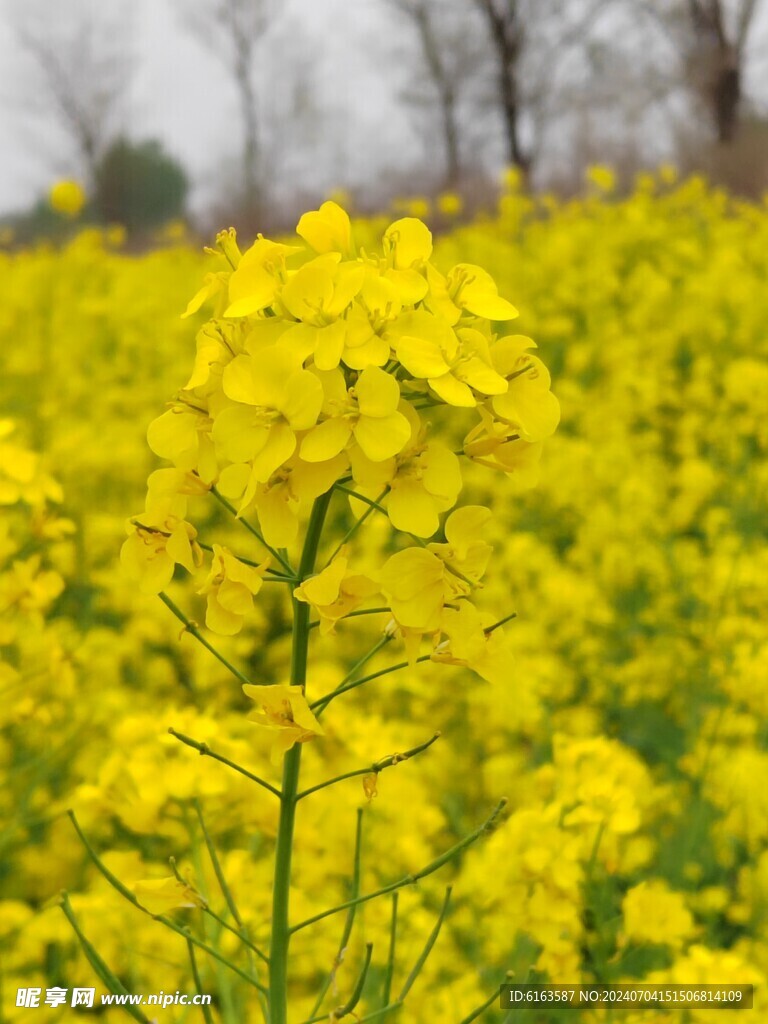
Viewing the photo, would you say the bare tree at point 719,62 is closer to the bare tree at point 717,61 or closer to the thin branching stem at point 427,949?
the bare tree at point 717,61

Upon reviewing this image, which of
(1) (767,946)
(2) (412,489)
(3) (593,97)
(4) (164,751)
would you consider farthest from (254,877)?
(3) (593,97)

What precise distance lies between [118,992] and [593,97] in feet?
58.0

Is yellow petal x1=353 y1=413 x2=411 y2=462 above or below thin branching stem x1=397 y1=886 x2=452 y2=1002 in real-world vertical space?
above

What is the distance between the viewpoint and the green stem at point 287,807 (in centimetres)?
73

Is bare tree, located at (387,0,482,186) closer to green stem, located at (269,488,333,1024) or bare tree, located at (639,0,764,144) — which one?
bare tree, located at (639,0,764,144)

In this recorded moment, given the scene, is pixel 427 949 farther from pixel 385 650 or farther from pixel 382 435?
pixel 385 650

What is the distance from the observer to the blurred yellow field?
0.71 meters

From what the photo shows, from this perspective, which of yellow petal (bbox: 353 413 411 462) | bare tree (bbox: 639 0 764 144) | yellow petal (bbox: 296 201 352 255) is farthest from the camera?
bare tree (bbox: 639 0 764 144)

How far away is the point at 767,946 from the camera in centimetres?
152

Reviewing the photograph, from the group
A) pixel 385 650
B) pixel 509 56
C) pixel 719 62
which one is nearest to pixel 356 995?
pixel 385 650

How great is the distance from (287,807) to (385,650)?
1.80 metres

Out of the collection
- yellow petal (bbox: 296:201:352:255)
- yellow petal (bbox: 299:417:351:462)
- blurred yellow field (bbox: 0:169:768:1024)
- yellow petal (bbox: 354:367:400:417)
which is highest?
yellow petal (bbox: 296:201:352:255)

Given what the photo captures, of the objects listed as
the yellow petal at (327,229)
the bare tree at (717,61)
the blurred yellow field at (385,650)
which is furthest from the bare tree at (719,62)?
the yellow petal at (327,229)

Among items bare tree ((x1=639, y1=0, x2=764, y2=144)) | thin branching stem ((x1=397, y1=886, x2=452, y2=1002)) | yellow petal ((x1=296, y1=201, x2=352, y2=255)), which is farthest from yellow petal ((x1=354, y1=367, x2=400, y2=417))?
bare tree ((x1=639, y1=0, x2=764, y2=144))
